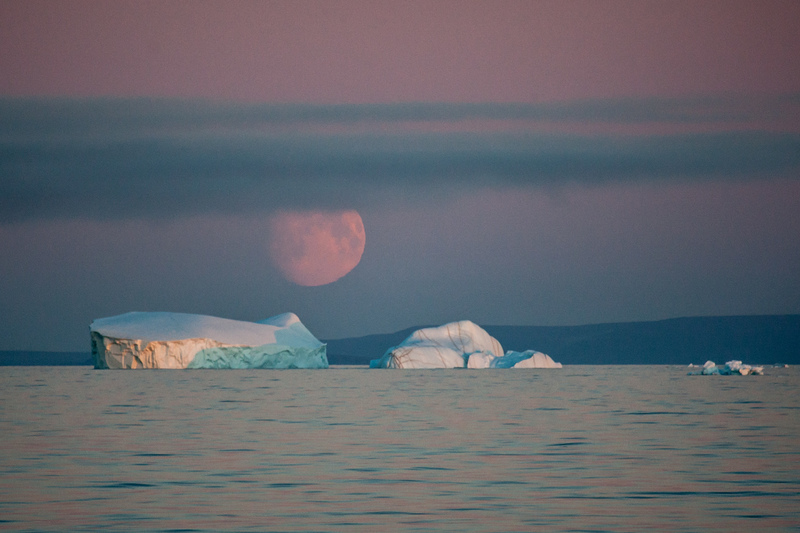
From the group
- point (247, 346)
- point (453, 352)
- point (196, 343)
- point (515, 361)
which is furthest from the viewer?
point (515, 361)

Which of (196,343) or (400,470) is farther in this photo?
(196,343)

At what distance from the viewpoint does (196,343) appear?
6769 centimetres

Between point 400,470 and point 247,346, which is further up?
point 247,346

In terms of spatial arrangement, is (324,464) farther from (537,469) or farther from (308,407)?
(308,407)

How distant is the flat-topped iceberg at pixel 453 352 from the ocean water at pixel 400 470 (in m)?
47.0

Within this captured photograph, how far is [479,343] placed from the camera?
77.9 meters

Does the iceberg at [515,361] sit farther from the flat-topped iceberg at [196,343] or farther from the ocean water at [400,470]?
the ocean water at [400,470]

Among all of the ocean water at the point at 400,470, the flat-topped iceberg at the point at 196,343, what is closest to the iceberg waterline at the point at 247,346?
the flat-topped iceberg at the point at 196,343

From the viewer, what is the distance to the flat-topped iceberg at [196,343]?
6612 centimetres

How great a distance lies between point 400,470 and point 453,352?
61573 mm

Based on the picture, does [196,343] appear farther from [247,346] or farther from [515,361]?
[515,361]

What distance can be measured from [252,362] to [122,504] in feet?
200

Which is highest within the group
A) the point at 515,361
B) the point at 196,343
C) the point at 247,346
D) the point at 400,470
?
the point at 515,361

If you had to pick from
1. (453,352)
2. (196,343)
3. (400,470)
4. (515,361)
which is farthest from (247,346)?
(400,470)
